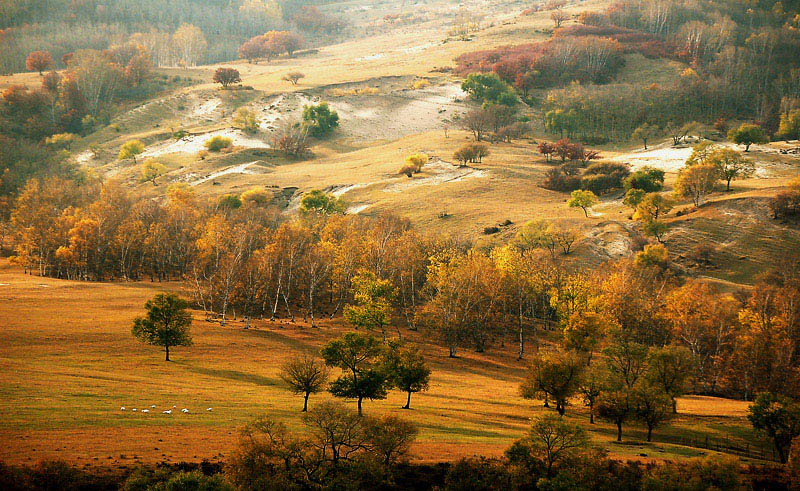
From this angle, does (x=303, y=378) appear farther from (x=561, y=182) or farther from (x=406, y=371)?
(x=561, y=182)

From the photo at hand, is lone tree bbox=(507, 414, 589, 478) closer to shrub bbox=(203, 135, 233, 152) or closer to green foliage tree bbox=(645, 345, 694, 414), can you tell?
green foliage tree bbox=(645, 345, 694, 414)

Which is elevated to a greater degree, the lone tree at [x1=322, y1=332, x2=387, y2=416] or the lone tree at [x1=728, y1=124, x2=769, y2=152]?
the lone tree at [x1=728, y1=124, x2=769, y2=152]

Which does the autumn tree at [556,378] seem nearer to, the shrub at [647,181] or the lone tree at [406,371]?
the lone tree at [406,371]

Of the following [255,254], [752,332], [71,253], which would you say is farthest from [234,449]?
[71,253]

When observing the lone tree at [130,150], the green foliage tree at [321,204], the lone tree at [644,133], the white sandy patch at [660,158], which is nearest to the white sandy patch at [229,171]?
the lone tree at [130,150]

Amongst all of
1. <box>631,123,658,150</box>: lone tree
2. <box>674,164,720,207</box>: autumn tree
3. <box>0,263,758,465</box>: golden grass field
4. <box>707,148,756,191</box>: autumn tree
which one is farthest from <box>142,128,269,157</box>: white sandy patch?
<box>707,148,756,191</box>: autumn tree

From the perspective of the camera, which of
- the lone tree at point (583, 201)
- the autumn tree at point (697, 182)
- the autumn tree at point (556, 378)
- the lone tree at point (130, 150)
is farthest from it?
the lone tree at point (130, 150)

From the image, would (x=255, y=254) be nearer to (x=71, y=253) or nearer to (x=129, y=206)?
(x=71, y=253)

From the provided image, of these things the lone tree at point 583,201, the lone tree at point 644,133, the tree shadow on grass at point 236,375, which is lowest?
the tree shadow on grass at point 236,375
